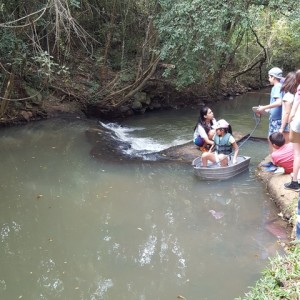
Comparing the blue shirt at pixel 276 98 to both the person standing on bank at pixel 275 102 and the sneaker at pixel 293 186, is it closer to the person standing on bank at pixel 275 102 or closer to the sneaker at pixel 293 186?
the person standing on bank at pixel 275 102

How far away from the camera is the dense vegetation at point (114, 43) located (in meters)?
8.45

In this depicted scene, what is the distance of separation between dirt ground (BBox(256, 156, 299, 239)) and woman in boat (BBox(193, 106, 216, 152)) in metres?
1.01

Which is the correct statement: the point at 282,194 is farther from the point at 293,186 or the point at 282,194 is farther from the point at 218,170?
the point at 218,170

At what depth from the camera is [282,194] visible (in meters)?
5.14

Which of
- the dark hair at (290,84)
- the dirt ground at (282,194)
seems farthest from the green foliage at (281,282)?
the dark hair at (290,84)

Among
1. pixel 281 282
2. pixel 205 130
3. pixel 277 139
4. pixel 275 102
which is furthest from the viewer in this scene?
pixel 205 130

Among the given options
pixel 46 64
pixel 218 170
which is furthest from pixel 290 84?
pixel 46 64

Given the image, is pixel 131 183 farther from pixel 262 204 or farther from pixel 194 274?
pixel 194 274

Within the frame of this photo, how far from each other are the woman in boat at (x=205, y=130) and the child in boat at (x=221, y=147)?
20 cm

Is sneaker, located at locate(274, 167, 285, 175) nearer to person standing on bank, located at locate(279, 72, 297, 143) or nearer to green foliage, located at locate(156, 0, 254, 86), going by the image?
person standing on bank, located at locate(279, 72, 297, 143)

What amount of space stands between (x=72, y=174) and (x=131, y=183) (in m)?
1.12

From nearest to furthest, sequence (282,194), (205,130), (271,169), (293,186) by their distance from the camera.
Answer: (293,186) < (282,194) < (271,169) < (205,130)

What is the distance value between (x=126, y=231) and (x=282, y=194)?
215 centimetres

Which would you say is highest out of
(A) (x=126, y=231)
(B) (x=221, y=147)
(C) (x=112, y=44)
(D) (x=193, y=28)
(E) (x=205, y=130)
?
(D) (x=193, y=28)
